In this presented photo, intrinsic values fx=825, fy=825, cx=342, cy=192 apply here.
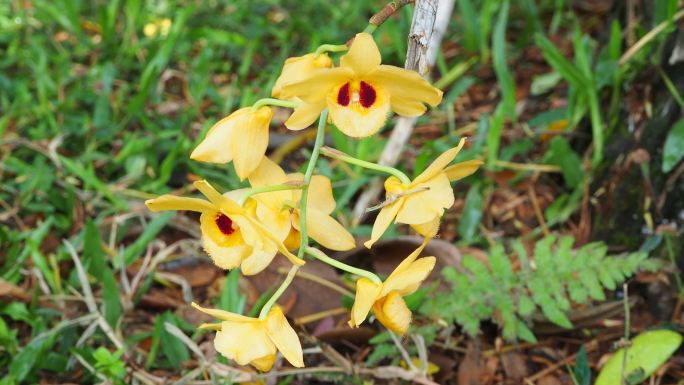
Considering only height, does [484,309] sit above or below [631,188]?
below

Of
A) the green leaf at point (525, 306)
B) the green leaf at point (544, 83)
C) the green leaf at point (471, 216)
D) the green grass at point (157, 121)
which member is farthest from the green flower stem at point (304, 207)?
the green leaf at point (544, 83)

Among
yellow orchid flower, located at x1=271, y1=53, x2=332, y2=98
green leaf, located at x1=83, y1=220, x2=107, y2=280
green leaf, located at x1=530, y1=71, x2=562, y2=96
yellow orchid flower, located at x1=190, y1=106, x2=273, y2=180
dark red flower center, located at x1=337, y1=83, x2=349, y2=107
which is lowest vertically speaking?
green leaf, located at x1=83, y1=220, x2=107, y2=280

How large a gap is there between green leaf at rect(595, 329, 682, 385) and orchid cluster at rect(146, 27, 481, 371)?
96 cm

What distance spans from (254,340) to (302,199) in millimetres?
321

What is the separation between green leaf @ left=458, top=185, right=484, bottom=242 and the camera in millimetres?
3258

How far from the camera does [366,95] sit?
1711 millimetres

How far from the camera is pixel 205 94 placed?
428cm

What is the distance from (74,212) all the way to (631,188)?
2208 mm

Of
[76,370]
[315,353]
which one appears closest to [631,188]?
[315,353]

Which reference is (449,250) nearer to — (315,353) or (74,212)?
(315,353)

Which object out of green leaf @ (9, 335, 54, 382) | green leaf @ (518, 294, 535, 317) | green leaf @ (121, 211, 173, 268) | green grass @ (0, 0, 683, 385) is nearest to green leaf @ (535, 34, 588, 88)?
green grass @ (0, 0, 683, 385)

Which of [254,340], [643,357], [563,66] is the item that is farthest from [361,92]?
[563,66]

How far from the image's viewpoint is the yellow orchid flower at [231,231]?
1658 millimetres

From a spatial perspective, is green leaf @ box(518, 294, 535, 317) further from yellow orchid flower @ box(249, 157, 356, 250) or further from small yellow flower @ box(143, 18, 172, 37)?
small yellow flower @ box(143, 18, 172, 37)
